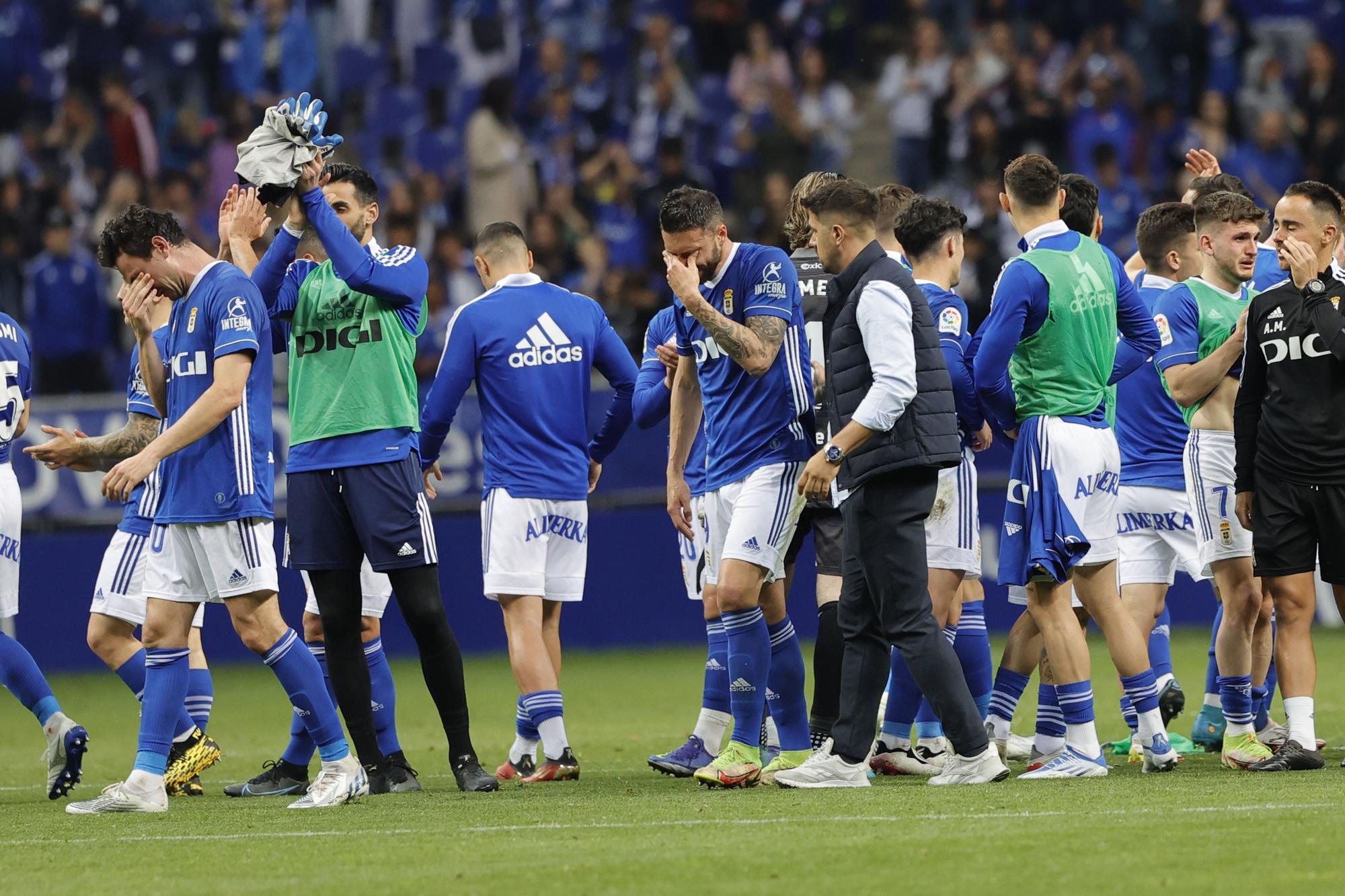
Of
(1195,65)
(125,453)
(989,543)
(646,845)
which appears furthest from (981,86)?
(646,845)

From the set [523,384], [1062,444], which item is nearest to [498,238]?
[523,384]

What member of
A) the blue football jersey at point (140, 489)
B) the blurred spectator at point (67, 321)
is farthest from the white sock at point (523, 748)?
the blurred spectator at point (67, 321)

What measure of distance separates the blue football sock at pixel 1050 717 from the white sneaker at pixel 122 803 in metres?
3.55

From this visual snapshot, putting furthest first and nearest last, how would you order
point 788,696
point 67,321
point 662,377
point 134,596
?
point 67,321, point 662,377, point 134,596, point 788,696

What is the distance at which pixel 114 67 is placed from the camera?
64.7 feet

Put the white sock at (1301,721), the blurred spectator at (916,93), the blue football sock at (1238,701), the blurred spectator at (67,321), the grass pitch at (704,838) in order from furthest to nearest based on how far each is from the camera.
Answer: the blurred spectator at (916,93), the blurred spectator at (67,321), the blue football sock at (1238,701), the white sock at (1301,721), the grass pitch at (704,838)

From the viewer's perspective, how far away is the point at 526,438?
7.96 meters

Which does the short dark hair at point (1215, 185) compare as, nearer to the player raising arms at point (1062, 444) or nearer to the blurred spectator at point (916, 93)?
the player raising arms at point (1062, 444)

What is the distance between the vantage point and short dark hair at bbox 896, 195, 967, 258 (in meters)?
7.84

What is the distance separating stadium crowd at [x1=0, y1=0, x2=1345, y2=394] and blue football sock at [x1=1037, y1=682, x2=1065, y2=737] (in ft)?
32.2

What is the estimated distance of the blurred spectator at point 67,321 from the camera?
16.2m

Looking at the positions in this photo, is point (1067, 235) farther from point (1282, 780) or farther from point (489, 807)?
point (489, 807)

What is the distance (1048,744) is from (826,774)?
47.7 inches

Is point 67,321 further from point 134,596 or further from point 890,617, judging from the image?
point 890,617
